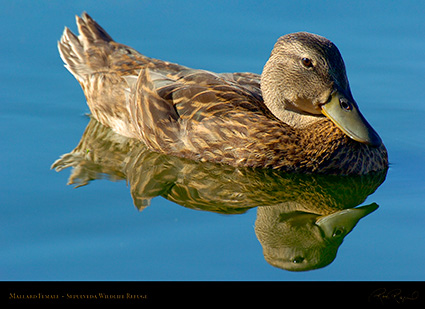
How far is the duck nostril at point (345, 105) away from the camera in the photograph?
870 centimetres

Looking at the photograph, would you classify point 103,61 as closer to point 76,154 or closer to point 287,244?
point 76,154

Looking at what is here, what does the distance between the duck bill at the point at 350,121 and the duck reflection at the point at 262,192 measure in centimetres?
58

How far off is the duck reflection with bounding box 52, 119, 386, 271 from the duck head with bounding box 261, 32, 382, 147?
0.67 m

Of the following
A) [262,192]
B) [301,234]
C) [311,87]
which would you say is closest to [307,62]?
[311,87]

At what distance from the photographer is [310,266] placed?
23.7 feet

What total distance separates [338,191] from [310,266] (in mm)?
1760

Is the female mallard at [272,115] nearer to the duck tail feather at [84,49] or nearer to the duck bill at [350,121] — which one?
the duck bill at [350,121]

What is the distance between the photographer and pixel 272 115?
30.3 feet

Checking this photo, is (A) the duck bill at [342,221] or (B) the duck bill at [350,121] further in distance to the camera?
(B) the duck bill at [350,121]

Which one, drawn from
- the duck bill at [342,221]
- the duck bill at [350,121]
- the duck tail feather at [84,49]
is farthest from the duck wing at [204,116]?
the duck bill at [342,221]

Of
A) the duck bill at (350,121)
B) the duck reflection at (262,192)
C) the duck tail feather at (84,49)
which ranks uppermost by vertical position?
the duck bill at (350,121)

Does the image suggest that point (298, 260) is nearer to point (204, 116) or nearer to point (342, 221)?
point (342, 221)

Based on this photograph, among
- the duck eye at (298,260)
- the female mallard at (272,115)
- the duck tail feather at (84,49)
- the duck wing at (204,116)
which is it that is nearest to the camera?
the duck eye at (298,260)

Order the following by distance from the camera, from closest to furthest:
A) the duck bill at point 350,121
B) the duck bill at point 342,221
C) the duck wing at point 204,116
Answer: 1. the duck bill at point 342,221
2. the duck bill at point 350,121
3. the duck wing at point 204,116
